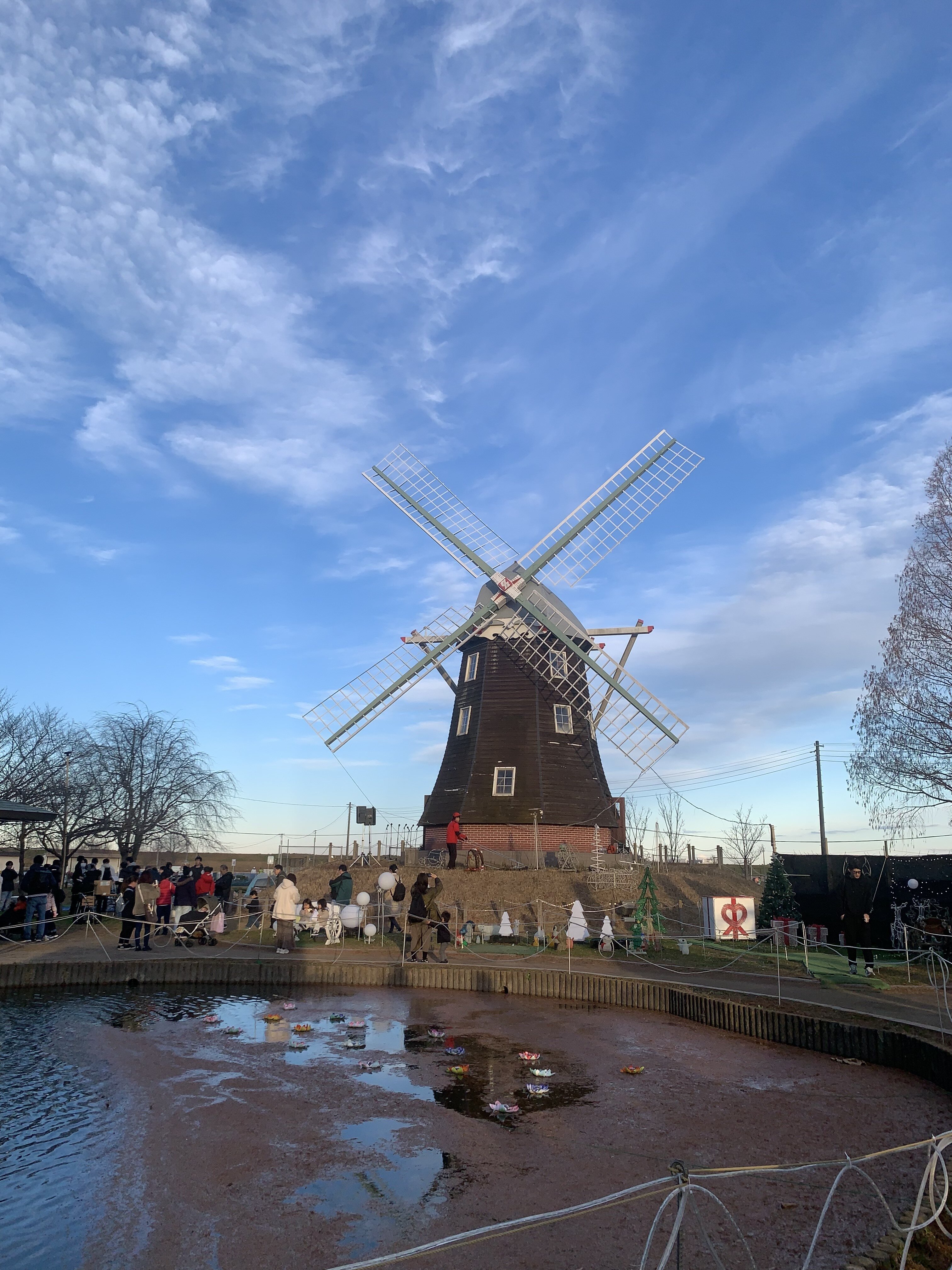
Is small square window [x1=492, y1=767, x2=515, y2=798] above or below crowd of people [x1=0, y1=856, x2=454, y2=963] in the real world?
above

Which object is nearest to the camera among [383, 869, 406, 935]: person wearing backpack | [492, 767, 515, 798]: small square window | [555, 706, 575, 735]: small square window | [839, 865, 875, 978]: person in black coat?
[839, 865, 875, 978]: person in black coat

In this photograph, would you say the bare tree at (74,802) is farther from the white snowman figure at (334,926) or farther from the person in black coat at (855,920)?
the person in black coat at (855,920)

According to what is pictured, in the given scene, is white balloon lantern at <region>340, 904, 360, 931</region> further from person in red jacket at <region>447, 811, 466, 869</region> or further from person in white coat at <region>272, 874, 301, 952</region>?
person in red jacket at <region>447, 811, 466, 869</region>

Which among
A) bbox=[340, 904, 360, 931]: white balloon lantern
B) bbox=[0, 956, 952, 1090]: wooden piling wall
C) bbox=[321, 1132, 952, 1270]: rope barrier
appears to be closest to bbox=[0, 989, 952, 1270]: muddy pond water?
bbox=[321, 1132, 952, 1270]: rope barrier

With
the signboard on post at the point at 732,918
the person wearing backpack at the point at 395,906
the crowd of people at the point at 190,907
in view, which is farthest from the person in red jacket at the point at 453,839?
the signboard on post at the point at 732,918

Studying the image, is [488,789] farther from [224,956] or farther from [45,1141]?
[45,1141]

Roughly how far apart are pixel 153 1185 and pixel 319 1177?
1.10 meters

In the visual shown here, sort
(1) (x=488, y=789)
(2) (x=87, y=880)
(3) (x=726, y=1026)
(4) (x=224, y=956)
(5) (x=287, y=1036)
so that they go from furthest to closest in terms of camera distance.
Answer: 1. (1) (x=488, y=789)
2. (2) (x=87, y=880)
3. (4) (x=224, y=956)
4. (3) (x=726, y=1026)
5. (5) (x=287, y=1036)

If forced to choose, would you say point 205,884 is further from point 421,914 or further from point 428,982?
point 428,982

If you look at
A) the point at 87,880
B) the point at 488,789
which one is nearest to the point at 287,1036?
the point at 87,880

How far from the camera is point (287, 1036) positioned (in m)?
10.3

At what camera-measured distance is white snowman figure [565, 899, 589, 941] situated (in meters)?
17.8

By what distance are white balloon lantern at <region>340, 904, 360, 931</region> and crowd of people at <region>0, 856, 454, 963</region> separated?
16cm

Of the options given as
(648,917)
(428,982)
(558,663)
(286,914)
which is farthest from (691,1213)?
(558,663)
